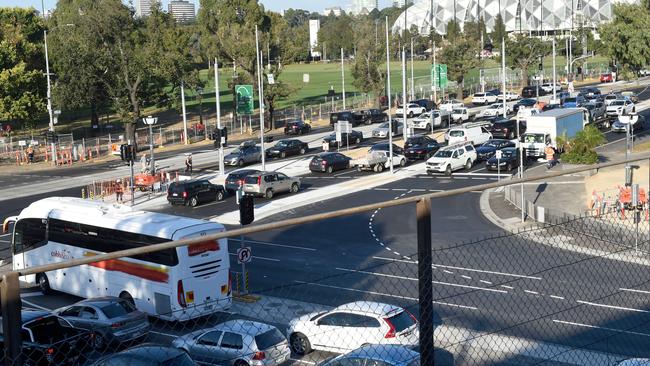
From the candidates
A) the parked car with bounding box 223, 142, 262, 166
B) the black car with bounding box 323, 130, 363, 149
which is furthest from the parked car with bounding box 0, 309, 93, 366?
the black car with bounding box 323, 130, 363, 149

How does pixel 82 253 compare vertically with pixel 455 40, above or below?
below

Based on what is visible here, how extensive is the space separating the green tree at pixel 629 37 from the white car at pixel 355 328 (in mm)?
45127

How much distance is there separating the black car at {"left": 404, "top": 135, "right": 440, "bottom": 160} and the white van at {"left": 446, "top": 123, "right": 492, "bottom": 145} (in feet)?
A: 5.27

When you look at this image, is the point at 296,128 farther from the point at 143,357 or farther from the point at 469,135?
the point at 143,357

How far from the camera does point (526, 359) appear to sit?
28.6ft

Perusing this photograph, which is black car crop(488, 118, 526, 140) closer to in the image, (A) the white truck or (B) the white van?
(B) the white van

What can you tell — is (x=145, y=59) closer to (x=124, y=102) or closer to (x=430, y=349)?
(x=124, y=102)

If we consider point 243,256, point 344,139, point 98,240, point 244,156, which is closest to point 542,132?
point 344,139

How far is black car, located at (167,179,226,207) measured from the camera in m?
39.9

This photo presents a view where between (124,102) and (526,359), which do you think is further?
(124,102)

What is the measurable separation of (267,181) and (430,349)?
118 ft

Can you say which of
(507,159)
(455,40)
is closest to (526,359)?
(507,159)

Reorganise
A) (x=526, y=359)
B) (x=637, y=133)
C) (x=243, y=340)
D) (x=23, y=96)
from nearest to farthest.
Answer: (x=243, y=340) < (x=526, y=359) < (x=637, y=133) < (x=23, y=96)

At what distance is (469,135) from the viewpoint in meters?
54.5
